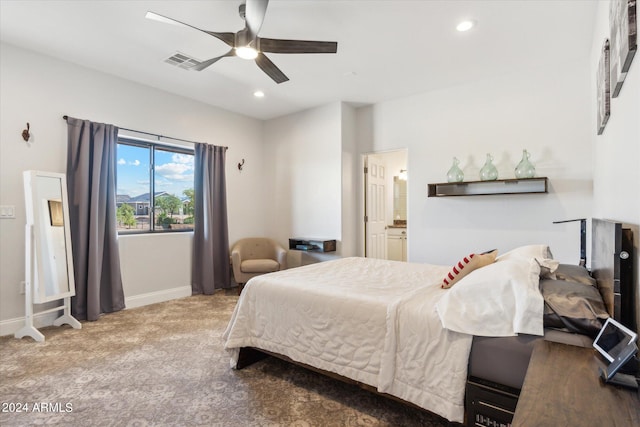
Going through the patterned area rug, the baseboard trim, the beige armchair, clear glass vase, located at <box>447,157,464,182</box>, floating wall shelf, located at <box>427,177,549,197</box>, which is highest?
clear glass vase, located at <box>447,157,464,182</box>

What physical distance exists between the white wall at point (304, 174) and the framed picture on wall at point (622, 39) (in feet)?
11.0

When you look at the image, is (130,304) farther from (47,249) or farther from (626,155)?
(626,155)

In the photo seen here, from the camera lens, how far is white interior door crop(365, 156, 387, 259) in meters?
5.06

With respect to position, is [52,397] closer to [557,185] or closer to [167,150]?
[167,150]

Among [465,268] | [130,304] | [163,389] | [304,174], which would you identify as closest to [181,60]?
[304,174]

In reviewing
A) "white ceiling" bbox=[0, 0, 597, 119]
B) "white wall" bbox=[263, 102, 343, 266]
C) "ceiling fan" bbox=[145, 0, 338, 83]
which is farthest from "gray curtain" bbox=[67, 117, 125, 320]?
"white wall" bbox=[263, 102, 343, 266]

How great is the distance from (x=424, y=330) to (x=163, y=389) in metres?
1.74

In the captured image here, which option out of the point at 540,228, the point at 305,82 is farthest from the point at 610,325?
the point at 305,82

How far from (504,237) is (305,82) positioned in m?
3.03

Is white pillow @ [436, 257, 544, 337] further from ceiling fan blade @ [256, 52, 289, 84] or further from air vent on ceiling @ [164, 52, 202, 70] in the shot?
air vent on ceiling @ [164, 52, 202, 70]

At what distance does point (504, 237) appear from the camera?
149 inches

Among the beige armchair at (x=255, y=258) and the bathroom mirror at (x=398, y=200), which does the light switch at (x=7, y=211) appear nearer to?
the beige armchair at (x=255, y=258)

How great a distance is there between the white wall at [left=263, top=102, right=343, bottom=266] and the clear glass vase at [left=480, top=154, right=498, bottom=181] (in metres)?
1.87

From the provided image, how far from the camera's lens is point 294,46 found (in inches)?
102
